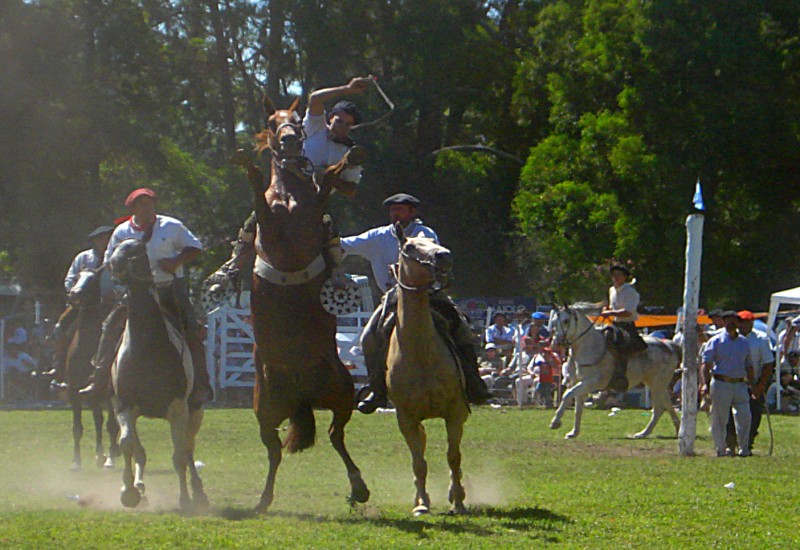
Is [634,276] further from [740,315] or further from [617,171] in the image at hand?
[740,315]

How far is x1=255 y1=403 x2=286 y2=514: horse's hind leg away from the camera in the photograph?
11.6 metres

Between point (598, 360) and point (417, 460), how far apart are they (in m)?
11.5

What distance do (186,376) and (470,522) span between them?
3.07 meters

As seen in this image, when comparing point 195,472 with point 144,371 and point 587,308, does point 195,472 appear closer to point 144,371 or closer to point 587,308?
point 144,371

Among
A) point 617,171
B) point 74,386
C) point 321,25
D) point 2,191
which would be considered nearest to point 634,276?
point 617,171

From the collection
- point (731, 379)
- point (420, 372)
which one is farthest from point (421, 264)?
point (731, 379)

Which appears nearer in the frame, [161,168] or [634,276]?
[634,276]

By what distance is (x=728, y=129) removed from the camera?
35000 millimetres

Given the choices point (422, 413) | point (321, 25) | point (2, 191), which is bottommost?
point (422, 413)

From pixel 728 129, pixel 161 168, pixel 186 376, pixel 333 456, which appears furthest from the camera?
pixel 161 168

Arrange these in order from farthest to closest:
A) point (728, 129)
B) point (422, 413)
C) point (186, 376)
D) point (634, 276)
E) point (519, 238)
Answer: point (519, 238) < point (634, 276) < point (728, 129) < point (186, 376) < point (422, 413)

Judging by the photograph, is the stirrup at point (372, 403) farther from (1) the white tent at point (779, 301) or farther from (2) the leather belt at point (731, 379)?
(1) the white tent at point (779, 301)

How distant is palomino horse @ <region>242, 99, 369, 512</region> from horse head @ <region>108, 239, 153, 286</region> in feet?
3.66

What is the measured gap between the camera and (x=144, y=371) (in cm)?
1185
